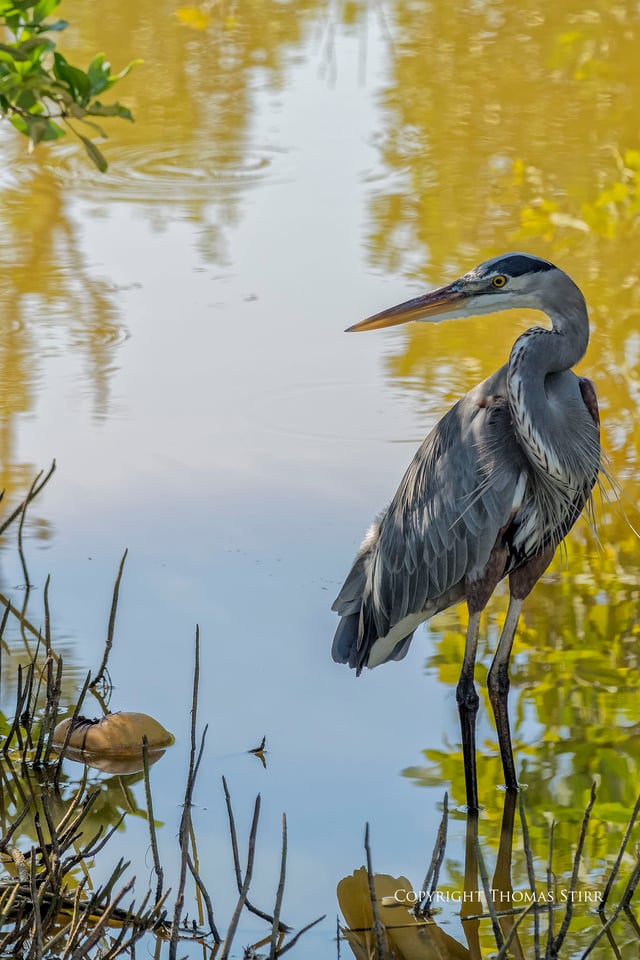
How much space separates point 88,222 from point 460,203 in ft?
8.35

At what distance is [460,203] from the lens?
9.68 meters

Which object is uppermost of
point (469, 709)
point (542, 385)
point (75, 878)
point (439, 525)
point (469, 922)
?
point (542, 385)

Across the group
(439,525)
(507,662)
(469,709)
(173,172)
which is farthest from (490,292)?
(173,172)

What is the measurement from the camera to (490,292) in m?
4.30

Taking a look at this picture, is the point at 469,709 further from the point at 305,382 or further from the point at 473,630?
the point at 305,382

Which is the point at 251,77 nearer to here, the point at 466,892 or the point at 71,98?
the point at 71,98

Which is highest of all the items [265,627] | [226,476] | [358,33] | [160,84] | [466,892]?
[358,33]

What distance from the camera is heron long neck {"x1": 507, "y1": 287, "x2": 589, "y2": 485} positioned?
412cm

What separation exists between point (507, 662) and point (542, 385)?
90 centimetres

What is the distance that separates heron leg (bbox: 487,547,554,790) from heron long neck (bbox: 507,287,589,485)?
395mm

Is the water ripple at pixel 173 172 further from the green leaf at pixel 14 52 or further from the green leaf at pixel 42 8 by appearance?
the green leaf at pixel 14 52

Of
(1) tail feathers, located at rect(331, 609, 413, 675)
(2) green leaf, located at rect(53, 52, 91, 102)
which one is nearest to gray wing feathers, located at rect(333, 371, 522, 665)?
(1) tail feathers, located at rect(331, 609, 413, 675)

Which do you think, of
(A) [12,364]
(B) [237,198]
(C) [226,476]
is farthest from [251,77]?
(C) [226,476]

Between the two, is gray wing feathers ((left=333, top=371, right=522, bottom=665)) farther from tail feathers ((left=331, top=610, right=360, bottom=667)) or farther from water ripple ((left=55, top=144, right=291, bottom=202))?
water ripple ((left=55, top=144, right=291, bottom=202))
